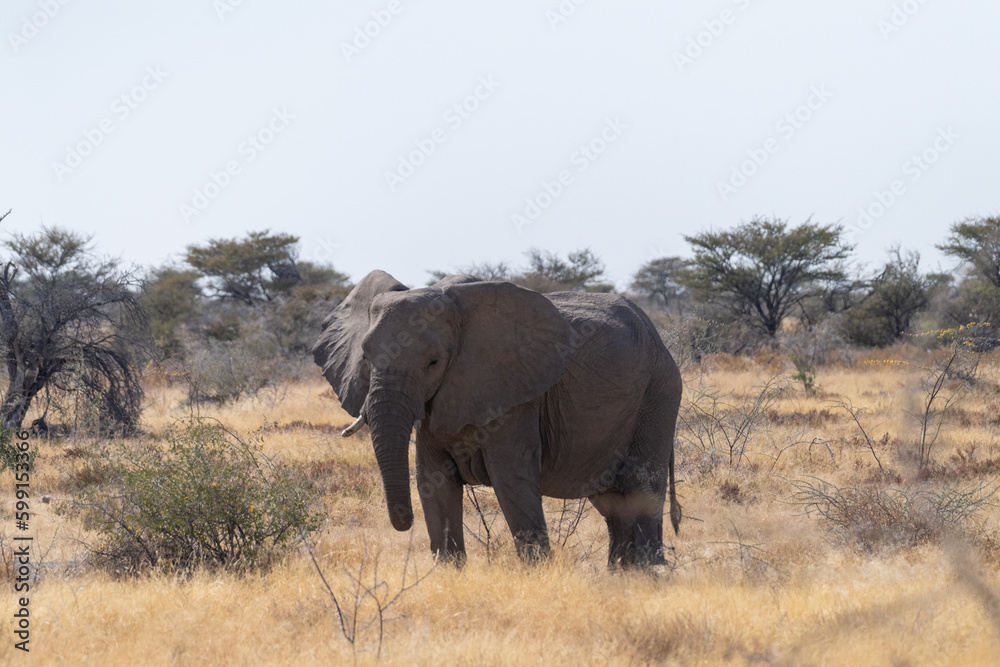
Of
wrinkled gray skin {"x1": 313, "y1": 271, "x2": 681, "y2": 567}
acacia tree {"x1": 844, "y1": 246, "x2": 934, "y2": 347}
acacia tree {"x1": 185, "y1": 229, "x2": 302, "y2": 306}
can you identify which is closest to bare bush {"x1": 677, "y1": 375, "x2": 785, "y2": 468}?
wrinkled gray skin {"x1": 313, "y1": 271, "x2": 681, "y2": 567}

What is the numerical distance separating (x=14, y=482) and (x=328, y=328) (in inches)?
212

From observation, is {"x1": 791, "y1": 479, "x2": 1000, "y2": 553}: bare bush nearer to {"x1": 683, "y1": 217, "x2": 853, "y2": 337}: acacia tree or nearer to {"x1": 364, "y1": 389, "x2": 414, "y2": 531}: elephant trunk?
{"x1": 364, "y1": 389, "x2": 414, "y2": 531}: elephant trunk

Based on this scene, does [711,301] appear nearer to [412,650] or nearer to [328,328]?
[328,328]

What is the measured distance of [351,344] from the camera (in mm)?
6164

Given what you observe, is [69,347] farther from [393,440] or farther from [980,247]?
Result: [980,247]

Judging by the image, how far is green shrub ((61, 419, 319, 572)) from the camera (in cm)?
645

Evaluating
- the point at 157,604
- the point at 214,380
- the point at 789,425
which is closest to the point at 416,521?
the point at 157,604

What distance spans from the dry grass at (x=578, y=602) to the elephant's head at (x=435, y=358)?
84cm

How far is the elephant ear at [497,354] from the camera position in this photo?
226 inches

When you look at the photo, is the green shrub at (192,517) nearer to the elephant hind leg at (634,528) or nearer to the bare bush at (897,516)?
the elephant hind leg at (634,528)

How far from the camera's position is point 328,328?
6695mm

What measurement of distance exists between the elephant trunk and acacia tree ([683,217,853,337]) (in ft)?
91.9

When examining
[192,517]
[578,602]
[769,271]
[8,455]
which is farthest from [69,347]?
[769,271]

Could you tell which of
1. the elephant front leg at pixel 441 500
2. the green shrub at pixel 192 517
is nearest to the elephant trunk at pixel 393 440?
the elephant front leg at pixel 441 500
